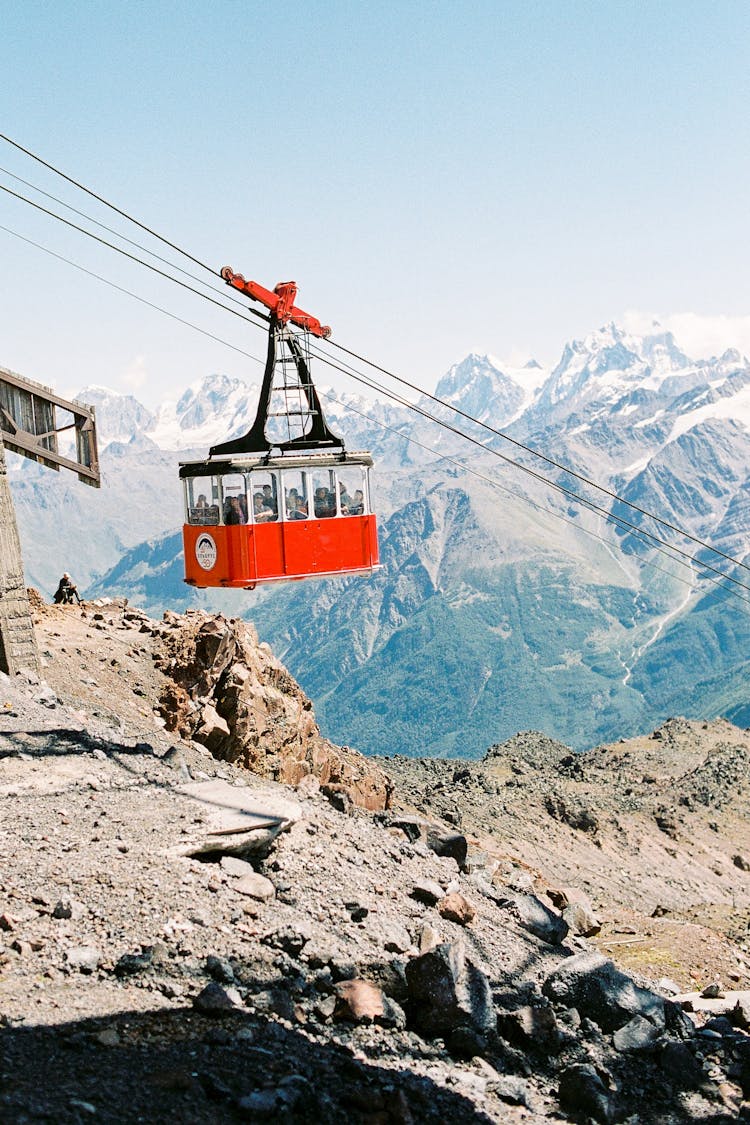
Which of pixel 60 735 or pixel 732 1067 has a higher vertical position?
pixel 60 735

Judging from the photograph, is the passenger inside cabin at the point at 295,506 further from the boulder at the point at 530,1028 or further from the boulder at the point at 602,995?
the boulder at the point at 530,1028

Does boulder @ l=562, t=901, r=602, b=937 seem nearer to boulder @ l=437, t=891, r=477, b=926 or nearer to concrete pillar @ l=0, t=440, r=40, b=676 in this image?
boulder @ l=437, t=891, r=477, b=926

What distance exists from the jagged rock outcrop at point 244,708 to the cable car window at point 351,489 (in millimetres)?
8135

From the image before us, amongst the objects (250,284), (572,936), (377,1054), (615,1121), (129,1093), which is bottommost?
(572,936)

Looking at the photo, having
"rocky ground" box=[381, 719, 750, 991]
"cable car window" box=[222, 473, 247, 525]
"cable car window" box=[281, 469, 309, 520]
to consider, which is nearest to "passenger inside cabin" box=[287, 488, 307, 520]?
"cable car window" box=[281, 469, 309, 520]

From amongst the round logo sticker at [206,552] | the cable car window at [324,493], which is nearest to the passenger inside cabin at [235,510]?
the round logo sticker at [206,552]

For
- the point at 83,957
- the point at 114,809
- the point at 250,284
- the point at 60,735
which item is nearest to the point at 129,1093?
the point at 83,957

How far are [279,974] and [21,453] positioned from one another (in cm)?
1668

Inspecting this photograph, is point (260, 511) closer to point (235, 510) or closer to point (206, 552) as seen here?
point (235, 510)

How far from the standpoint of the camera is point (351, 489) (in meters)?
26.1

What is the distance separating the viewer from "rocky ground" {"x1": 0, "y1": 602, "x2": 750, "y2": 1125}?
10672 mm

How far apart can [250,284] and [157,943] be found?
17.1 meters

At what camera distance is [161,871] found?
14547 mm

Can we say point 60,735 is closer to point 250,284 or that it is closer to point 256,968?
point 256,968
